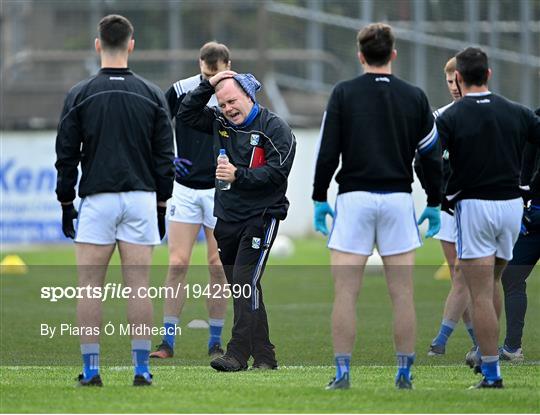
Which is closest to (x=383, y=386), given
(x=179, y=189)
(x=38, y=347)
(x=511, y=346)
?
(x=511, y=346)

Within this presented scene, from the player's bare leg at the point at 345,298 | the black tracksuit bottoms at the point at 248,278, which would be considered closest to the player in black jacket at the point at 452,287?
the black tracksuit bottoms at the point at 248,278

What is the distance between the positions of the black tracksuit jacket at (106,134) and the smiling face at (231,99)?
1318 mm

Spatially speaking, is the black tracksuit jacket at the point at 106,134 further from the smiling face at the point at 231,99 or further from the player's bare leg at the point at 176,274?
the player's bare leg at the point at 176,274

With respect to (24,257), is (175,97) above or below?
above

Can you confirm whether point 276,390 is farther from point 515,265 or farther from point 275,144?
point 515,265

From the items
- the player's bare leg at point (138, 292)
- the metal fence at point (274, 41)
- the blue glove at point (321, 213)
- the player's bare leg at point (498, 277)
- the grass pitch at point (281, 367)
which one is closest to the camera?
the grass pitch at point (281, 367)

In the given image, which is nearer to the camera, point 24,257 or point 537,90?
point 24,257

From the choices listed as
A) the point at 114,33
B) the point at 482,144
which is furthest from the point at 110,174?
the point at 482,144

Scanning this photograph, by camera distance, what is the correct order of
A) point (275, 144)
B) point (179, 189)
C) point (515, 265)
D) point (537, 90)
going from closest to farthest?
point (275, 144) < point (515, 265) < point (179, 189) < point (537, 90)

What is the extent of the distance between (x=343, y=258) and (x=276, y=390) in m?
0.96

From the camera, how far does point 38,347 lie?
11727 millimetres

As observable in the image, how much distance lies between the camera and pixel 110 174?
26.6 ft

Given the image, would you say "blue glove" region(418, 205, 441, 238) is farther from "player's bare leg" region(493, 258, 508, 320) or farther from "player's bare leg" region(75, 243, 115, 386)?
"player's bare leg" region(75, 243, 115, 386)

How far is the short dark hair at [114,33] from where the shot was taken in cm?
810
